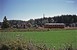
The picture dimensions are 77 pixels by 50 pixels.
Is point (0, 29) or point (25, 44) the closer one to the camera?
point (25, 44)

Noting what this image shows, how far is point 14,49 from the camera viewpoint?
8.34m

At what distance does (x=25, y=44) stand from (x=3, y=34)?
218 centimetres

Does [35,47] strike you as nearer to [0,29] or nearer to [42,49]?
[42,49]

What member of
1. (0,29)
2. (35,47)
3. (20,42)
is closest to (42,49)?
(35,47)

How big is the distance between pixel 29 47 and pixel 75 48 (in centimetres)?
174

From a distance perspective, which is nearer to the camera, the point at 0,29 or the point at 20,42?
the point at 20,42

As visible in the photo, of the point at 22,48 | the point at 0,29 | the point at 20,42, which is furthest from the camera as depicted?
the point at 0,29

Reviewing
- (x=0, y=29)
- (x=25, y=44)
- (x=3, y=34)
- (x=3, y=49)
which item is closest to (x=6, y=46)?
(x=3, y=49)

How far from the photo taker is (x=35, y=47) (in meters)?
8.62

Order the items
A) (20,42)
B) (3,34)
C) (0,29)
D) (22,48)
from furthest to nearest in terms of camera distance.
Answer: (0,29) → (3,34) → (20,42) → (22,48)

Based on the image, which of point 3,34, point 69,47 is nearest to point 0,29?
point 3,34

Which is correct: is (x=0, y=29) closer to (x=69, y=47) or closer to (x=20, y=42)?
(x=20, y=42)

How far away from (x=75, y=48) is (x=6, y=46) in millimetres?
2617

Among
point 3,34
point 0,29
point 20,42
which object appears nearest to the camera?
point 20,42
